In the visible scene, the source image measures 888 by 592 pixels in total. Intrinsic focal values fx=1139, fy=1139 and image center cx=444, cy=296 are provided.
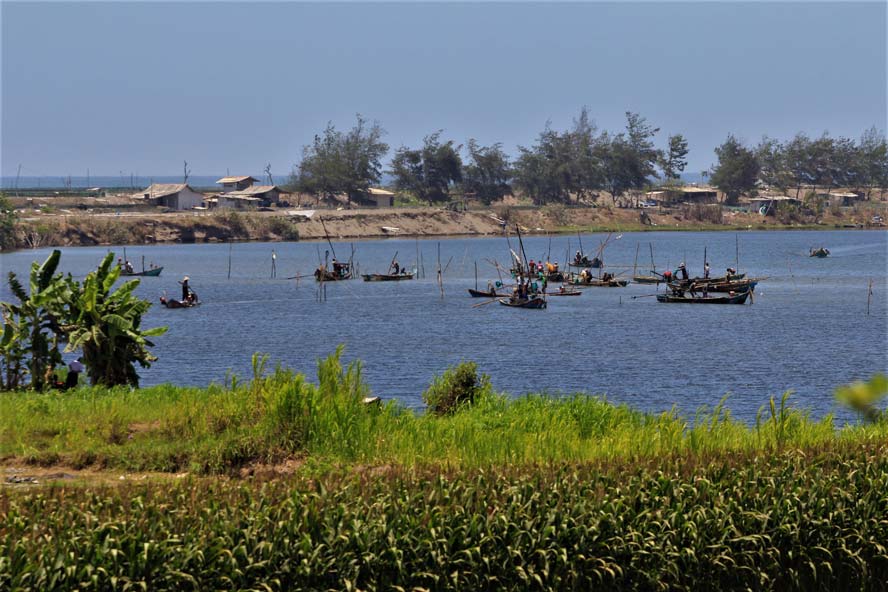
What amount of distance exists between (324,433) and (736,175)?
555ft

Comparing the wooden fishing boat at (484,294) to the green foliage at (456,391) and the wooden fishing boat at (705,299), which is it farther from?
the green foliage at (456,391)

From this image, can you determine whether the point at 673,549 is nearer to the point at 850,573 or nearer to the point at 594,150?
the point at 850,573

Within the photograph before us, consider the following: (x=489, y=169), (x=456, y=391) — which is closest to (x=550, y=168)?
(x=489, y=169)

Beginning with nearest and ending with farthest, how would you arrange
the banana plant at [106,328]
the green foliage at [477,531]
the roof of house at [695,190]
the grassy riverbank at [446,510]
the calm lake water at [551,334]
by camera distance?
the green foliage at [477,531] → the grassy riverbank at [446,510] → the banana plant at [106,328] → the calm lake water at [551,334] → the roof of house at [695,190]

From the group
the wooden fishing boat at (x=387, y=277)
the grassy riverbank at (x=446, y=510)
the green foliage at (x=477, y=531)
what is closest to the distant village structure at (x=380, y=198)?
the wooden fishing boat at (x=387, y=277)

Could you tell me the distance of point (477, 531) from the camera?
13.0 meters

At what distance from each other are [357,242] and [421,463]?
399 ft

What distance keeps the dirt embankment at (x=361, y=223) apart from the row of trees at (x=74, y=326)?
9588 cm

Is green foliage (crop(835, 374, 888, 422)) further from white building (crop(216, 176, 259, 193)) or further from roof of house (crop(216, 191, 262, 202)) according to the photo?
white building (crop(216, 176, 259, 193))

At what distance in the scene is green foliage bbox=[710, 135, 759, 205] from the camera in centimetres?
18012

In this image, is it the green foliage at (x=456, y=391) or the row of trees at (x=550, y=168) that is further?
the row of trees at (x=550, y=168)

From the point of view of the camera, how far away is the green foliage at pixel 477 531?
1211 centimetres

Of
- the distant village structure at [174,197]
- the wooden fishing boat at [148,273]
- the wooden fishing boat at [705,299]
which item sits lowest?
the wooden fishing boat at [705,299]

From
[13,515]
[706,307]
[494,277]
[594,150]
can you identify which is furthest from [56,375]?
[594,150]
